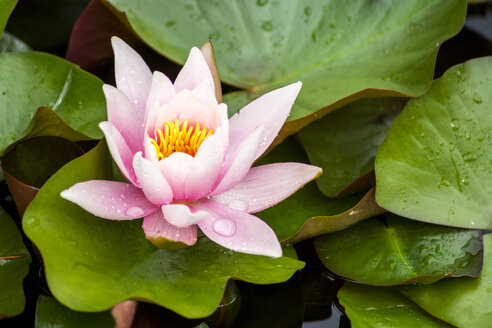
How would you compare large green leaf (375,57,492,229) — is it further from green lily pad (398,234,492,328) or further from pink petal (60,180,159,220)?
pink petal (60,180,159,220)

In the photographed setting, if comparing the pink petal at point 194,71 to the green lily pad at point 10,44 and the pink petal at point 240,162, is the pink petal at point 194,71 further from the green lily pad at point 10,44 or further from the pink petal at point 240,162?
the green lily pad at point 10,44

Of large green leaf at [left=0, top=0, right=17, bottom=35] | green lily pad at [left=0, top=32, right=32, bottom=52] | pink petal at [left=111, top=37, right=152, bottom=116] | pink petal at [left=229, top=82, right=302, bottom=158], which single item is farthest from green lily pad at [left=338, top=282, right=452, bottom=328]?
green lily pad at [left=0, top=32, right=32, bottom=52]

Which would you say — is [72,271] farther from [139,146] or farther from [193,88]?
[193,88]

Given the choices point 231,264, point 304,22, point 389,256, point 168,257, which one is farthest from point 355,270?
point 304,22

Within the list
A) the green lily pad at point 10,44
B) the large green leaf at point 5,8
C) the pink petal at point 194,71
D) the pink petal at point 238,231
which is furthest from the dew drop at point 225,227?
the green lily pad at point 10,44

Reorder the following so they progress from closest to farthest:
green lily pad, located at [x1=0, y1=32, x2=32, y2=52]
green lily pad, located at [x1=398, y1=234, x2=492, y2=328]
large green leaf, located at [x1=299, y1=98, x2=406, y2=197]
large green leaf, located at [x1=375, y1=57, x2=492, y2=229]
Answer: green lily pad, located at [x1=398, y1=234, x2=492, y2=328] → large green leaf, located at [x1=375, y1=57, x2=492, y2=229] → large green leaf, located at [x1=299, y1=98, x2=406, y2=197] → green lily pad, located at [x1=0, y1=32, x2=32, y2=52]

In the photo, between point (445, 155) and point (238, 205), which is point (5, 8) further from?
point (445, 155)
